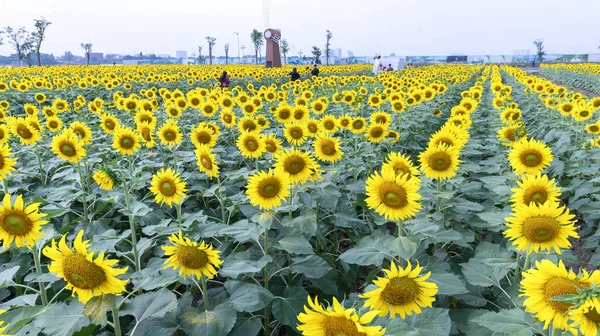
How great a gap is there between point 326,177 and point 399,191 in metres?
1.49


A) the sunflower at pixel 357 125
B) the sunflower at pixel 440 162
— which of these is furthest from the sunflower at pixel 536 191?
the sunflower at pixel 357 125

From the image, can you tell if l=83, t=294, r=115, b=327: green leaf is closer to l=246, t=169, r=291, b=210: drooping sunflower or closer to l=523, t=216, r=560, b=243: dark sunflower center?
l=246, t=169, r=291, b=210: drooping sunflower

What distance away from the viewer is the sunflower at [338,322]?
1.36m

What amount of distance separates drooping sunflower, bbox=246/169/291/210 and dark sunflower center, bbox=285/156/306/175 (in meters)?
0.17

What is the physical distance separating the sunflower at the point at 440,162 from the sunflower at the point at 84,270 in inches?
91.5

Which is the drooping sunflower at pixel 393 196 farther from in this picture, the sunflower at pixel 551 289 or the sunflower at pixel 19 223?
the sunflower at pixel 19 223

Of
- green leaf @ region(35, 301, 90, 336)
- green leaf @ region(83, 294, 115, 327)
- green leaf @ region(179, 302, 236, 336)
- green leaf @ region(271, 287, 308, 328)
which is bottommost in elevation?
green leaf @ region(271, 287, 308, 328)

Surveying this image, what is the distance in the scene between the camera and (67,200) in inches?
160

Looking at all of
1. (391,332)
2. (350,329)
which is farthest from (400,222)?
(350,329)

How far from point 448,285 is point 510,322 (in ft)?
1.07

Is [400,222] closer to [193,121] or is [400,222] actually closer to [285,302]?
[285,302]

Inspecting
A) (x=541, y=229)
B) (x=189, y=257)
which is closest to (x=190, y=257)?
(x=189, y=257)

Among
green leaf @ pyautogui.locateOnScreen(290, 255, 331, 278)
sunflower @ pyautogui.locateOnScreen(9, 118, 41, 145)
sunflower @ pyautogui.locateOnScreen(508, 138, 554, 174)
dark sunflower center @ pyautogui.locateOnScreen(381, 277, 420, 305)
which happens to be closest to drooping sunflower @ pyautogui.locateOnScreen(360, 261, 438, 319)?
dark sunflower center @ pyautogui.locateOnScreen(381, 277, 420, 305)

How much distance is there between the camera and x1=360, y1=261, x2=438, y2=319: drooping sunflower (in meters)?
1.75
